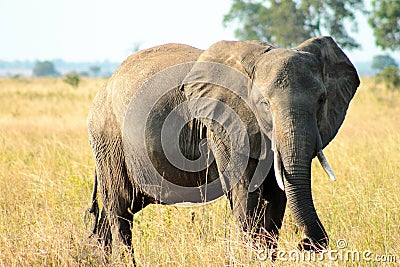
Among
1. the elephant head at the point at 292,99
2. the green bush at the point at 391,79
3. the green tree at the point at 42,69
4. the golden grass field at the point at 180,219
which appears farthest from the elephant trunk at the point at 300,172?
the green tree at the point at 42,69

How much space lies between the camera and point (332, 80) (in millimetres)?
4758

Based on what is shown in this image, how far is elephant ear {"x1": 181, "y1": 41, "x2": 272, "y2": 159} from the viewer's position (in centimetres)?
435

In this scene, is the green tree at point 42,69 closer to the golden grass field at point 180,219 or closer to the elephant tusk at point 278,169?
the golden grass field at point 180,219

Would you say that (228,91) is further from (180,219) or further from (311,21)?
(311,21)

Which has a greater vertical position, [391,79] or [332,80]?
[332,80]

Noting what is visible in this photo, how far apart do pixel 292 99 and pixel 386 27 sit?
30827 mm

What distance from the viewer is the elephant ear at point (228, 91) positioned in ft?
14.3

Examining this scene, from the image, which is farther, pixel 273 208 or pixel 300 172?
pixel 273 208

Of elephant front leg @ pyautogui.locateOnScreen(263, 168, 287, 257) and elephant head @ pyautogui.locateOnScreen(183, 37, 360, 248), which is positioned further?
elephant front leg @ pyautogui.locateOnScreen(263, 168, 287, 257)

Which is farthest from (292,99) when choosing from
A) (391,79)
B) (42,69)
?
(42,69)

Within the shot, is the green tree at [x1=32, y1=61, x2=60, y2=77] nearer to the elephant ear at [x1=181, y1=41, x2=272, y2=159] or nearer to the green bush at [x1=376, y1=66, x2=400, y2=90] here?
the green bush at [x1=376, y1=66, x2=400, y2=90]

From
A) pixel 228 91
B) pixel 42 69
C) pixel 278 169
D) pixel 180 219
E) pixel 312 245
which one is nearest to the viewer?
pixel 312 245

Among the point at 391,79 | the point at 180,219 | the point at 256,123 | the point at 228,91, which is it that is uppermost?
the point at 228,91

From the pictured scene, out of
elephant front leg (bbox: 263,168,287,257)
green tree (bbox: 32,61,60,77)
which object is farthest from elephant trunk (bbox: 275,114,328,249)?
green tree (bbox: 32,61,60,77)
